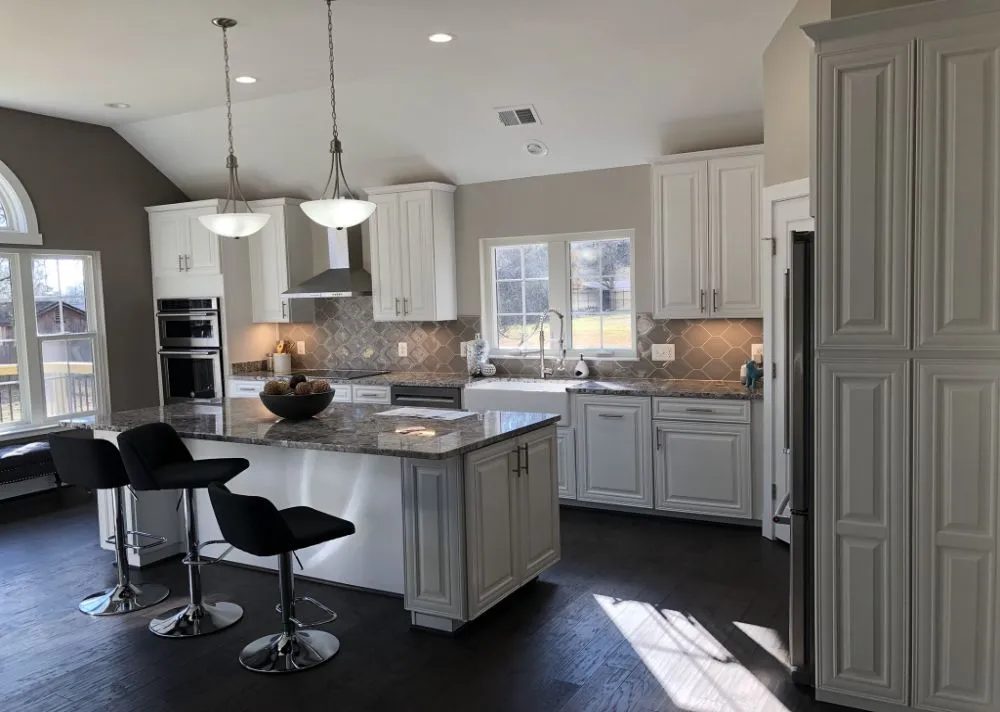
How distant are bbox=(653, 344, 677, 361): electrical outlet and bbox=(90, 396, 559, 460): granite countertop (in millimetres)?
1903

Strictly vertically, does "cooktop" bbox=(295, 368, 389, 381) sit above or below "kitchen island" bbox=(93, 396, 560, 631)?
above


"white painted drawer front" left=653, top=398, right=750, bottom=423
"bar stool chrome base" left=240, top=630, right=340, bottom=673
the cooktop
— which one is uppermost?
the cooktop

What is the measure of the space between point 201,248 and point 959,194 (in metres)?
6.01

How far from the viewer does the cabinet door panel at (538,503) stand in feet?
13.0

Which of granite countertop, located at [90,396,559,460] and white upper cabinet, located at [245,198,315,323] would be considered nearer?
granite countertop, located at [90,396,559,460]

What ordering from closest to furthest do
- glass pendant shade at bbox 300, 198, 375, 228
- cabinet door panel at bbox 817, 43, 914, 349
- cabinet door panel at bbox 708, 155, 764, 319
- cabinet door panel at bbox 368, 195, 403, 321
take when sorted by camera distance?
cabinet door panel at bbox 817, 43, 914, 349, glass pendant shade at bbox 300, 198, 375, 228, cabinet door panel at bbox 708, 155, 764, 319, cabinet door panel at bbox 368, 195, 403, 321

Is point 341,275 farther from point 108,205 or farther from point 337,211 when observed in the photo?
point 337,211

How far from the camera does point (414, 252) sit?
6.41 m

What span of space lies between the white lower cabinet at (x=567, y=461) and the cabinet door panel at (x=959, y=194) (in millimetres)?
3111

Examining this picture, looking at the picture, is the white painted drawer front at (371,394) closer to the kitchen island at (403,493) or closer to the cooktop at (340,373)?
the cooktop at (340,373)

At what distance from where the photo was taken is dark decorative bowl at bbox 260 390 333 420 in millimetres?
4173

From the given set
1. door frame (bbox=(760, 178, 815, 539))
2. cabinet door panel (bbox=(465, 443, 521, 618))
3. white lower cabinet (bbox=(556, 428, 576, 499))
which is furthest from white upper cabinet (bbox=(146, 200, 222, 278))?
door frame (bbox=(760, 178, 815, 539))

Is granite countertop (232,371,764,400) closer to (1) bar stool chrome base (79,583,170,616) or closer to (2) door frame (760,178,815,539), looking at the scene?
(2) door frame (760,178,815,539)

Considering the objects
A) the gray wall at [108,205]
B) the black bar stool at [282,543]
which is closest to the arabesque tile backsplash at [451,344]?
the gray wall at [108,205]
